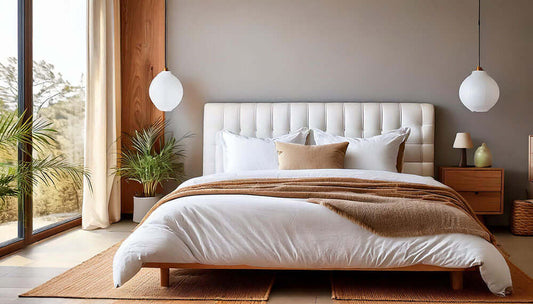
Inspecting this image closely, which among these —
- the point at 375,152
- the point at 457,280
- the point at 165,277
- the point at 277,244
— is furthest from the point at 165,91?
the point at 457,280

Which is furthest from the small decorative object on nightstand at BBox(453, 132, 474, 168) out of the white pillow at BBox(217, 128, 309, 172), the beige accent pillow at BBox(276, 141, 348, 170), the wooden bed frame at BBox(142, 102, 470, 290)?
the white pillow at BBox(217, 128, 309, 172)

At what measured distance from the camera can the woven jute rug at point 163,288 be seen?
9.50 feet

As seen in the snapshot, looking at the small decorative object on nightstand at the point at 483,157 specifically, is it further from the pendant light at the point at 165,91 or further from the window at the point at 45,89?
the window at the point at 45,89

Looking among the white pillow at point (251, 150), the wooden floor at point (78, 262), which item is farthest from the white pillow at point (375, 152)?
the wooden floor at point (78, 262)

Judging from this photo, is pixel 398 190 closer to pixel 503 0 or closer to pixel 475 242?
pixel 475 242

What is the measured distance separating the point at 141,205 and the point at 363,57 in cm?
264

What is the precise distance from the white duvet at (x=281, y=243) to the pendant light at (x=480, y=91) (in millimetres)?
2156

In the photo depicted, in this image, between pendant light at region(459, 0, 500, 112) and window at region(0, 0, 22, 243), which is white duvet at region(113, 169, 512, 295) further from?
pendant light at region(459, 0, 500, 112)

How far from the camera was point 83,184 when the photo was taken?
16.0 feet

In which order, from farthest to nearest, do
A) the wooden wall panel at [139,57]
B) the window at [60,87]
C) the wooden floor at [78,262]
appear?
the wooden wall panel at [139,57]
the window at [60,87]
the wooden floor at [78,262]

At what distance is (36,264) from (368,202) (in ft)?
7.49

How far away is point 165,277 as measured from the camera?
3.06 metres

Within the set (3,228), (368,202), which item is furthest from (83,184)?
(368,202)

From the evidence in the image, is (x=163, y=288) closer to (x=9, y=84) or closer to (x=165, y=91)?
(x=9, y=84)
